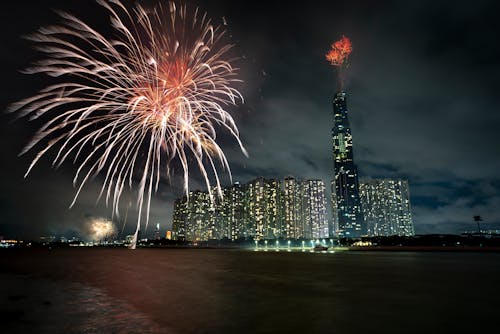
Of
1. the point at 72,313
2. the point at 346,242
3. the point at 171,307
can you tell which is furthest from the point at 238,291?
the point at 346,242

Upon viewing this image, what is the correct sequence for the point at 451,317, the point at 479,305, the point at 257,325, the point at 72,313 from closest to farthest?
the point at 257,325 → the point at 451,317 → the point at 72,313 → the point at 479,305

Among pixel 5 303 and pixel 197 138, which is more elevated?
pixel 197 138

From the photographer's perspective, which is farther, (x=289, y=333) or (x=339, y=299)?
(x=339, y=299)

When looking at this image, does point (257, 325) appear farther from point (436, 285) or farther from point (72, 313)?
point (436, 285)

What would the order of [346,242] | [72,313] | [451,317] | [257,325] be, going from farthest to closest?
[346,242]
[72,313]
[451,317]
[257,325]

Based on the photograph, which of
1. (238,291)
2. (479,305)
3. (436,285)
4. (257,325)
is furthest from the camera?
(436,285)

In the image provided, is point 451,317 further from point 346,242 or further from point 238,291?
point 346,242

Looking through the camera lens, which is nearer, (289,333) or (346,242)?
(289,333)

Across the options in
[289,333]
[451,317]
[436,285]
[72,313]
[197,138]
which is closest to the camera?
[289,333]

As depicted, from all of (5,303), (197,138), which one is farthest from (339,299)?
(197,138)
